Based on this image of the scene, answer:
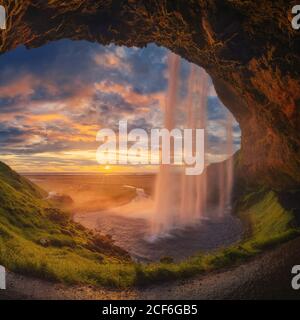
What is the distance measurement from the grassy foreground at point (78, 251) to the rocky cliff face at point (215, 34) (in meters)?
7.75

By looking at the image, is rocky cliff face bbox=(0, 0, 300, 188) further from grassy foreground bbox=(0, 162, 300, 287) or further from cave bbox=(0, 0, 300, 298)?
grassy foreground bbox=(0, 162, 300, 287)

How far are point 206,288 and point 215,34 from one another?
14659 mm

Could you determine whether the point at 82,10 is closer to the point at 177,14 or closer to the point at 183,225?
the point at 177,14

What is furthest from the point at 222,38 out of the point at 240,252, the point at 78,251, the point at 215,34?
the point at 78,251

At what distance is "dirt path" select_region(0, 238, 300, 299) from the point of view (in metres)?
13.9

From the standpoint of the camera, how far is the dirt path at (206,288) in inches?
549

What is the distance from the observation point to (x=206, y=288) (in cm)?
1490

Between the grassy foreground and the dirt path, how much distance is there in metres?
0.70

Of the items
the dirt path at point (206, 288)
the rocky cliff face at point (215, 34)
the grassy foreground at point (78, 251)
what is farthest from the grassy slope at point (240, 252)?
the rocky cliff face at point (215, 34)

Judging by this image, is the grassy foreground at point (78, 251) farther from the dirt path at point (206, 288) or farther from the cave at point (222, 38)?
the dirt path at point (206, 288)

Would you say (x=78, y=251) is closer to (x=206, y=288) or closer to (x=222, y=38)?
(x=206, y=288)

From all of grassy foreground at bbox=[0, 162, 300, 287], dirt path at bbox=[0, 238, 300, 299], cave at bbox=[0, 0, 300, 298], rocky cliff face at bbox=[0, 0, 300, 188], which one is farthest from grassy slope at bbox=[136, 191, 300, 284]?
rocky cliff face at bbox=[0, 0, 300, 188]
